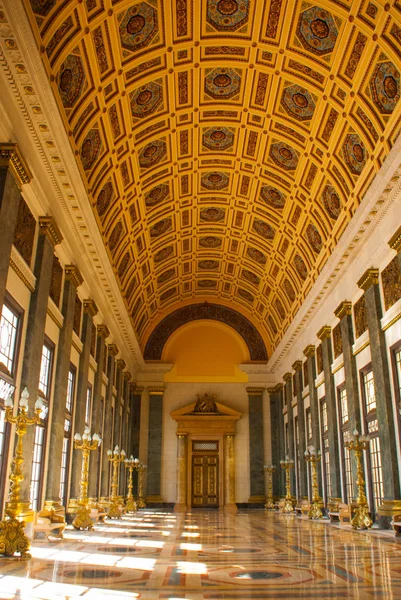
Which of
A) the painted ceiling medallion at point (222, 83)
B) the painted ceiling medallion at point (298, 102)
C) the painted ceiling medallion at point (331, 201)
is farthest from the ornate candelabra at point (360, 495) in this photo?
the painted ceiling medallion at point (222, 83)

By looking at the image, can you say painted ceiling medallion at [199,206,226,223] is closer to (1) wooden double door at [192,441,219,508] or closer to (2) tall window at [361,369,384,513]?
(2) tall window at [361,369,384,513]

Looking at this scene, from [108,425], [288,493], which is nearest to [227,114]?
[108,425]

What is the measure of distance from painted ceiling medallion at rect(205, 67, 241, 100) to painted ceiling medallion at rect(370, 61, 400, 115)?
183 inches

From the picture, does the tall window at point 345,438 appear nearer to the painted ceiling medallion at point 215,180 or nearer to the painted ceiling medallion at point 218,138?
the painted ceiling medallion at point 215,180

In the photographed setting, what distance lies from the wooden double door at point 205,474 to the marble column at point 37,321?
71.2ft

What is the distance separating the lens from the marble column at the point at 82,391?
62.2ft

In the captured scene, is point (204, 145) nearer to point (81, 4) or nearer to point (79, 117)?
point (79, 117)

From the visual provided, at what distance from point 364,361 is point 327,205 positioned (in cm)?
589

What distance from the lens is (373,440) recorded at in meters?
18.1

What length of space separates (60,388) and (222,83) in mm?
10921

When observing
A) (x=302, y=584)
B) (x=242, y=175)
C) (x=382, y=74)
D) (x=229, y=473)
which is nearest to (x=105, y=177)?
(x=242, y=175)

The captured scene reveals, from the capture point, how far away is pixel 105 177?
61.9 ft

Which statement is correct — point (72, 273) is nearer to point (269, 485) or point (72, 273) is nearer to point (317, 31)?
point (317, 31)

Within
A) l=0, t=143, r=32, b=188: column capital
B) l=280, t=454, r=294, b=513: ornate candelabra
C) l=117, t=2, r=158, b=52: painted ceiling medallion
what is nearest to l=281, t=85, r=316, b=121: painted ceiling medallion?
l=117, t=2, r=158, b=52: painted ceiling medallion
